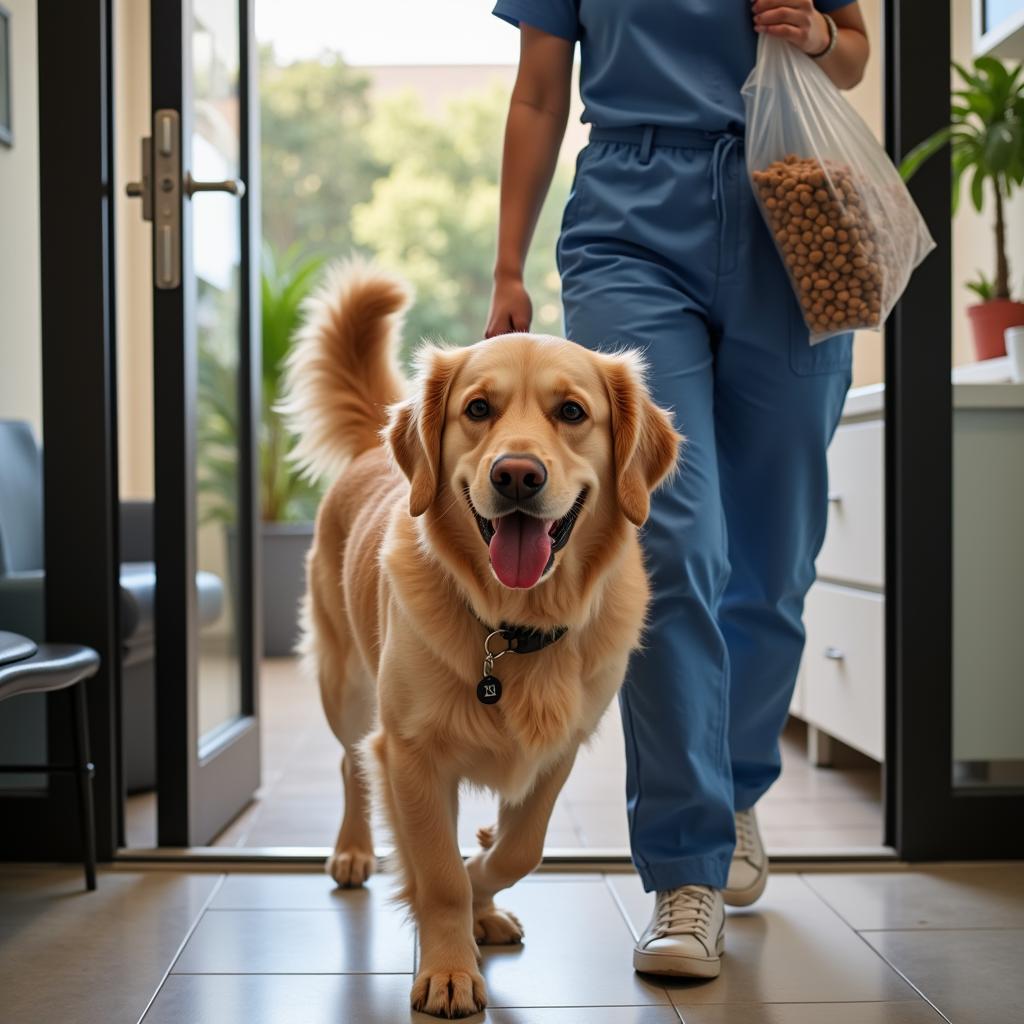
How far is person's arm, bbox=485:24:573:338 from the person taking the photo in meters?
1.94

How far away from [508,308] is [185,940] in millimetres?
1104

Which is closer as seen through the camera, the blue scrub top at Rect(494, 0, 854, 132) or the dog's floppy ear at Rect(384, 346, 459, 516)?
the dog's floppy ear at Rect(384, 346, 459, 516)

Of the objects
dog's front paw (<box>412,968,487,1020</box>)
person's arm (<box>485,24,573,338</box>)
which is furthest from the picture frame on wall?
dog's front paw (<box>412,968,487,1020</box>)

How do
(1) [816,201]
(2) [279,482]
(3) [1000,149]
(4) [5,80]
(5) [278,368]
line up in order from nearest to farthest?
(1) [816,201], (3) [1000,149], (4) [5,80], (5) [278,368], (2) [279,482]

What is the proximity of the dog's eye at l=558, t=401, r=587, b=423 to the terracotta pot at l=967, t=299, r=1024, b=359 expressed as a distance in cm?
196

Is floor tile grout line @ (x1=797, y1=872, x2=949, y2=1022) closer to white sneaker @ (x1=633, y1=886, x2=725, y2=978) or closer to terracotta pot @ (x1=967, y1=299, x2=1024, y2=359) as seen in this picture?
white sneaker @ (x1=633, y1=886, x2=725, y2=978)

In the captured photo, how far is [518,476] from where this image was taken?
147 centimetres

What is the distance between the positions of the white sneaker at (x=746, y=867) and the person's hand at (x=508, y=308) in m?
0.90

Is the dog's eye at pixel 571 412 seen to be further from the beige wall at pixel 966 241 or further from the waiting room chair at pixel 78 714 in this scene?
the beige wall at pixel 966 241

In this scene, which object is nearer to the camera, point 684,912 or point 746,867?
point 684,912

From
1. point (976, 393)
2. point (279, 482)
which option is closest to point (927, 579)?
point (976, 393)

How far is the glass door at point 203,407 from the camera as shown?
7.89ft

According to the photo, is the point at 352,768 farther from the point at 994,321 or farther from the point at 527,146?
the point at 994,321

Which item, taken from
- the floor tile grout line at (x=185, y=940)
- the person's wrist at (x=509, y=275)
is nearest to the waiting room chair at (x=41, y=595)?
the floor tile grout line at (x=185, y=940)
